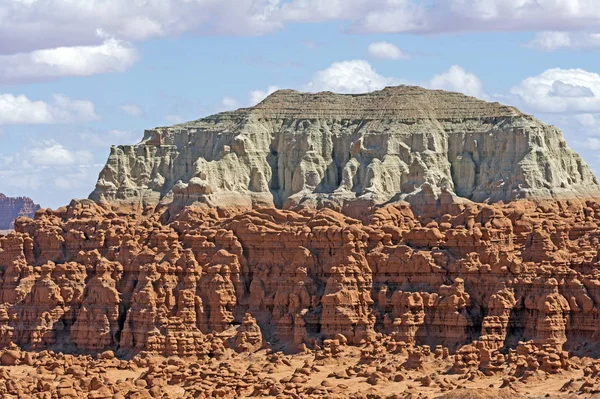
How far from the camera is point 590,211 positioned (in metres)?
140

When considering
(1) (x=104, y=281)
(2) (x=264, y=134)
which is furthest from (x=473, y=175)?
(1) (x=104, y=281)

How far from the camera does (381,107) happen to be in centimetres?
15062

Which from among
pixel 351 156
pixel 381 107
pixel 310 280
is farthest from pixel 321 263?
pixel 381 107

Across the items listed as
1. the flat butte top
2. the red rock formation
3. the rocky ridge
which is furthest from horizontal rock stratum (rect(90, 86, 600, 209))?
the red rock formation

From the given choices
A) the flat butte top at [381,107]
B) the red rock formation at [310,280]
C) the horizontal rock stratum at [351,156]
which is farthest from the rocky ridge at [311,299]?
the flat butte top at [381,107]

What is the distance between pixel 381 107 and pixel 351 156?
446 cm

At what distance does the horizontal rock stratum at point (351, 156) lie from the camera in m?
144

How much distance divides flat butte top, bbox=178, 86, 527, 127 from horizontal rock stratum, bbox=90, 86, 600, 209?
0.06 m

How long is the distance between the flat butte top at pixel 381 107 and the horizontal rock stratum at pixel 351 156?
6 cm

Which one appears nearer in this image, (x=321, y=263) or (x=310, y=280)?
(x=310, y=280)

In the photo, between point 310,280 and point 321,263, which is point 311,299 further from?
point 321,263

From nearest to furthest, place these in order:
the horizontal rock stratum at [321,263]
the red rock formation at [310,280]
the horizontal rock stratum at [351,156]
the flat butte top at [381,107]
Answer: the horizontal rock stratum at [321,263] → the red rock formation at [310,280] → the horizontal rock stratum at [351,156] → the flat butte top at [381,107]

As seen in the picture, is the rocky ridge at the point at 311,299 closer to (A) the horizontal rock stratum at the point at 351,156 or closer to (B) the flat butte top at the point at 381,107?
(A) the horizontal rock stratum at the point at 351,156

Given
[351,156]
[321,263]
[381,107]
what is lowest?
[321,263]
